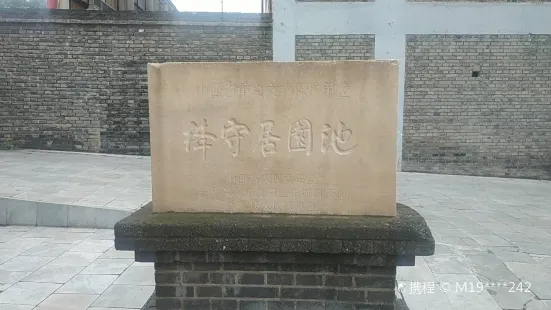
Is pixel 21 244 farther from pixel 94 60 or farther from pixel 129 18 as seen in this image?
pixel 129 18

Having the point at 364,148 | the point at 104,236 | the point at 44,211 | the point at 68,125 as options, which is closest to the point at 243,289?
the point at 364,148

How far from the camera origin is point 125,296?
3139 mm

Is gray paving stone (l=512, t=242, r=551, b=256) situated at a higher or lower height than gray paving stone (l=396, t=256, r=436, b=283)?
→ lower

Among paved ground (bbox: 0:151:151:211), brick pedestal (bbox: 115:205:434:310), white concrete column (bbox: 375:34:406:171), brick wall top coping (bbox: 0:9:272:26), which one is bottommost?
paved ground (bbox: 0:151:151:211)

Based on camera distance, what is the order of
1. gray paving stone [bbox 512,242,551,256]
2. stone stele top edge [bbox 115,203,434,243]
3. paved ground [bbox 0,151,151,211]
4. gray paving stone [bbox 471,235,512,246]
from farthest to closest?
paved ground [bbox 0,151,151,211], gray paving stone [bbox 471,235,512,246], gray paving stone [bbox 512,242,551,256], stone stele top edge [bbox 115,203,434,243]

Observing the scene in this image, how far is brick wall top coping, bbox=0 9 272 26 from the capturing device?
8.74 meters

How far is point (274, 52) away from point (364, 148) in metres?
6.80

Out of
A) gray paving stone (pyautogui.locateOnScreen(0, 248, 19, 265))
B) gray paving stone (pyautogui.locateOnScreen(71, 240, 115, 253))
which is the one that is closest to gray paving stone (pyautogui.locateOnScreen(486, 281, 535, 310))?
gray paving stone (pyautogui.locateOnScreen(71, 240, 115, 253))

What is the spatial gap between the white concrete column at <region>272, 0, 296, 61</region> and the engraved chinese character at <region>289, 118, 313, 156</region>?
668cm

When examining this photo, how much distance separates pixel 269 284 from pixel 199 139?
926 millimetres

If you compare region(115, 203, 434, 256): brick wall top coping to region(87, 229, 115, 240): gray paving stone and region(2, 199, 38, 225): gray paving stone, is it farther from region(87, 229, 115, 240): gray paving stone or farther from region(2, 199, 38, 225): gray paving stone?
region(2, 199, 38, 225): gray paving stone

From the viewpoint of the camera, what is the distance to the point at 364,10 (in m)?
8.55

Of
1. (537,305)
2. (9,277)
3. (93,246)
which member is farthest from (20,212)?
(537,305)

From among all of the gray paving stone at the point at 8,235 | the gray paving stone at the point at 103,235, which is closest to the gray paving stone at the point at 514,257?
the gray paving stone at the point at 103,235
